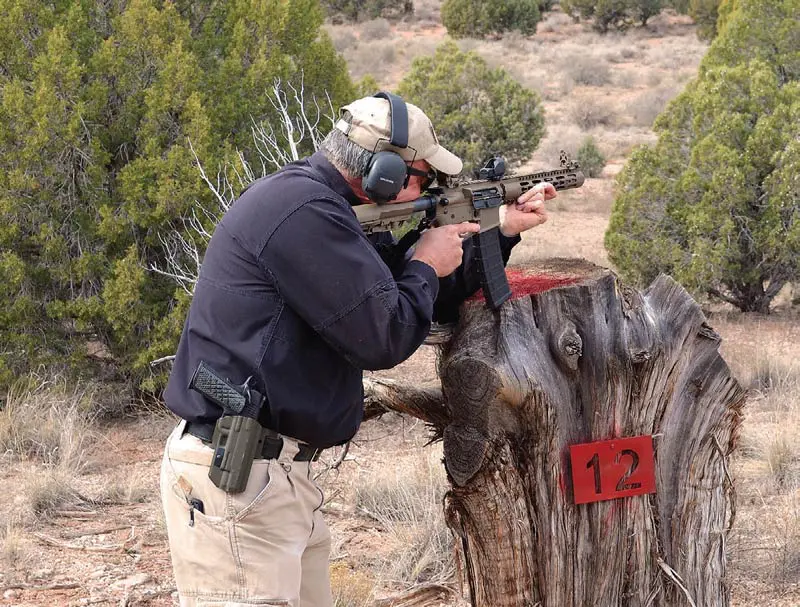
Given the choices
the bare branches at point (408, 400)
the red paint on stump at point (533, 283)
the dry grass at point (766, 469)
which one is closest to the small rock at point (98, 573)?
the bare branches at point (408, 400)

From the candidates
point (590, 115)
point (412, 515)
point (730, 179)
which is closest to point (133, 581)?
point (412, 515)

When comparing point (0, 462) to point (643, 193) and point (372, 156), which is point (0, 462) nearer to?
point (372, 156)

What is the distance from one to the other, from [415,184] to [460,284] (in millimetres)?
526

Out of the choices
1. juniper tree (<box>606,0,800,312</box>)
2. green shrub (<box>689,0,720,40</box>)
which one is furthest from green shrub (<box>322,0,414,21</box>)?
juniper tree (<box>606,0,800,312</box>)

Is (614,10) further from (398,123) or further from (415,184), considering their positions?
(398,123)

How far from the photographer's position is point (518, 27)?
3048cm

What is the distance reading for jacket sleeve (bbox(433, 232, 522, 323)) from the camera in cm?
343

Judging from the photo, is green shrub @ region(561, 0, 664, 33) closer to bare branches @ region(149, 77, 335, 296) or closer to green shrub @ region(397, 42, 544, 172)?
green shrub @ region(397, 42, 544, 172)

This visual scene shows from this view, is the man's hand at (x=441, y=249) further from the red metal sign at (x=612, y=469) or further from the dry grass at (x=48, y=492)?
the dry grass at (x=48, y=492)

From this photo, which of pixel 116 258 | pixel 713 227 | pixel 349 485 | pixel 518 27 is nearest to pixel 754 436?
pixel 349 485

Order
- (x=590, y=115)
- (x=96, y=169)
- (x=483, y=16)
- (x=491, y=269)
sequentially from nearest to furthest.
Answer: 1. (x=491, y=269)
2. (x=96, y=169)
3. (x=590, y=115)
4. (x=483, y=16)

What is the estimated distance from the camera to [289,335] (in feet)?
8.96

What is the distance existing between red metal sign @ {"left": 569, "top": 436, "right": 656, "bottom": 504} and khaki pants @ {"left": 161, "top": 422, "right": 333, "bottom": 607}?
916 millimetres

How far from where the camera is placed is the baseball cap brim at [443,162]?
9.81ft
